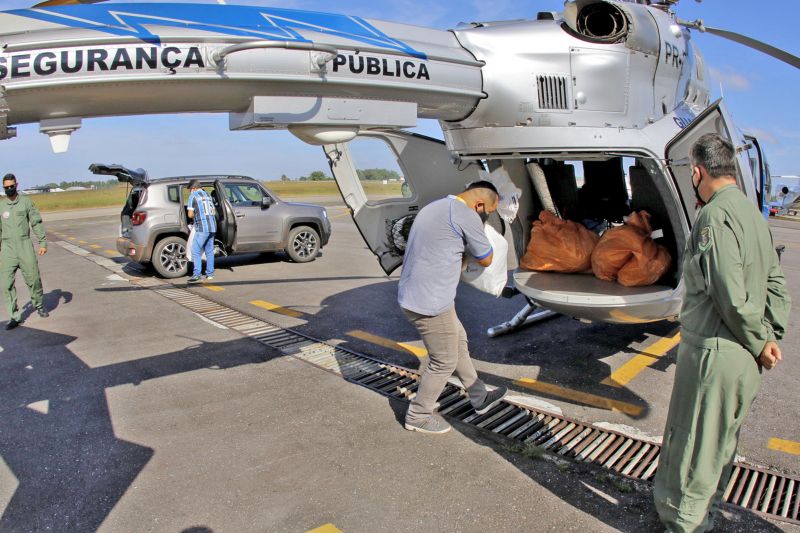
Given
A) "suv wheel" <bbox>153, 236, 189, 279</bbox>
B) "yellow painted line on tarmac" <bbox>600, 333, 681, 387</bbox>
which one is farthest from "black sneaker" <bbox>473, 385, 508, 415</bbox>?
"suv wheel" <bbox>153, 236, 189, 279</bbox>

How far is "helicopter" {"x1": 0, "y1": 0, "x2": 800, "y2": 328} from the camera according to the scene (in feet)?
9.13

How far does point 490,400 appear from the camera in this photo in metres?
4.18

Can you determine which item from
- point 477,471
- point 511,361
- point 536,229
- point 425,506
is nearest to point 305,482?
point 425,506

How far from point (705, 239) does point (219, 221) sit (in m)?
9.19

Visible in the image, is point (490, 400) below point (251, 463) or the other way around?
the other way around

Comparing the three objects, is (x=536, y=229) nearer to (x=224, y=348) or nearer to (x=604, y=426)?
(x=604, y=426)

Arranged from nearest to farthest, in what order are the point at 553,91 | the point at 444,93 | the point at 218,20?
the point at 218,20
the point at 444,93
the point at 553,91

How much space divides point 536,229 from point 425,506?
295 cm

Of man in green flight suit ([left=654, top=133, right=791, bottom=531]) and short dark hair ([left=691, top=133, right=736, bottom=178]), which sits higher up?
short dark hair ([left=691, top=133, right=736, bottom=178])

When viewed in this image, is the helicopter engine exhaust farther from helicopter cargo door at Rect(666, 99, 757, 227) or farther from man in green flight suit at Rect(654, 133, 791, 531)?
man in green flight suit at Rect(654, 133, 791, 531)

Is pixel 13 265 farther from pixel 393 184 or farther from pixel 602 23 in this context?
pixel 602 23

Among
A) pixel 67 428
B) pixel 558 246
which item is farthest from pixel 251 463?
pixel 558 246

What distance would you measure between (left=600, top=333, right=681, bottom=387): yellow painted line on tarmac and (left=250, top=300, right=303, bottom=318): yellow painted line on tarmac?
385 cm

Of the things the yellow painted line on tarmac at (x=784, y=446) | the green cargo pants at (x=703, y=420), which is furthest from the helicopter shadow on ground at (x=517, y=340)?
the green cargo pants at (x=703, y=420)
